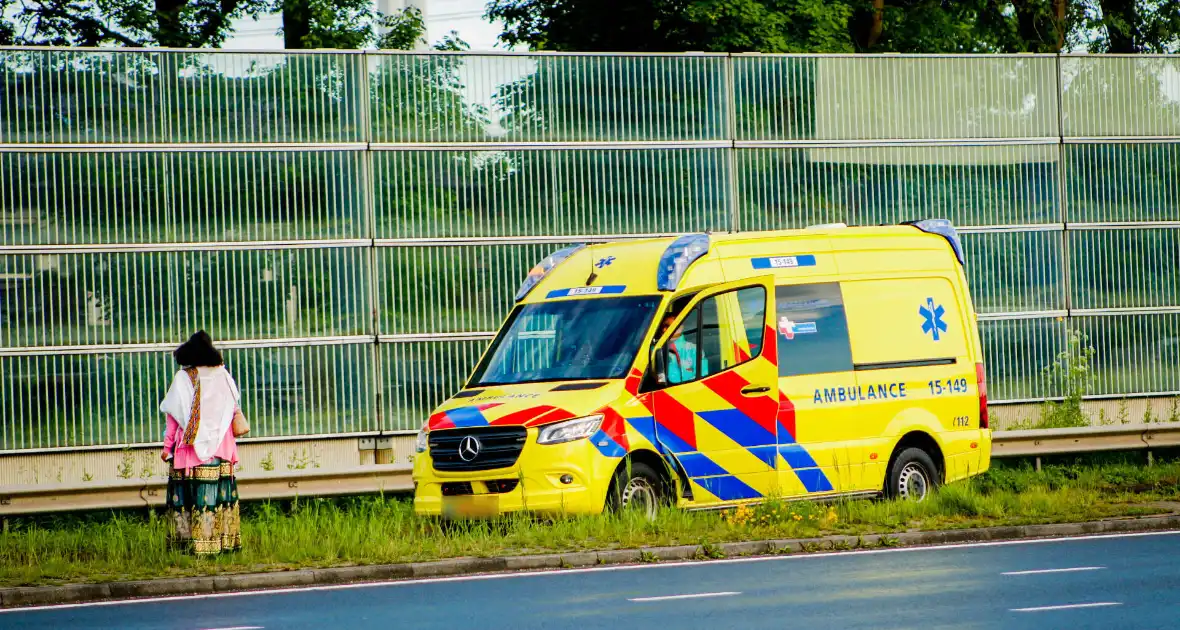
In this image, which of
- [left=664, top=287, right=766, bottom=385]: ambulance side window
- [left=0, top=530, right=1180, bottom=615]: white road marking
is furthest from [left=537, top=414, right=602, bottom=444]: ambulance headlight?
[left=0, top=530, right=1180, bottom=615]: white road marking

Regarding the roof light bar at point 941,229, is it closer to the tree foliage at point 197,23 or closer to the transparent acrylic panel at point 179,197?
the transparent acrylic panel at point 179,197

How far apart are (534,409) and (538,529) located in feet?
3.18

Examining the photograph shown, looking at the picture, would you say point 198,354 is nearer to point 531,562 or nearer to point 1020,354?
point 531,562

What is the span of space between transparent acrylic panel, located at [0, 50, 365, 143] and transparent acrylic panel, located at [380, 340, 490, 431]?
2389 millimetres

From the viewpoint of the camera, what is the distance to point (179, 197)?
18.2m

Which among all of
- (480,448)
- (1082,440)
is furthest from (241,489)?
(1082,440)

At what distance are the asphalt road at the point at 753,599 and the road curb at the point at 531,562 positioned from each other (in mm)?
269

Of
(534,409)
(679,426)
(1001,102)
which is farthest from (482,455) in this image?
(1001,102)

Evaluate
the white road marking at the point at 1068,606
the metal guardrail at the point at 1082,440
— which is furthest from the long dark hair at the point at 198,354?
the metal guardrail at the point at 1082,440

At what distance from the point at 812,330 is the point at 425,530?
3835 mm

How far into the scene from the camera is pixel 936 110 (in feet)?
68.0

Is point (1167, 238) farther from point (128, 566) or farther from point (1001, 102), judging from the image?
point (128, 566)

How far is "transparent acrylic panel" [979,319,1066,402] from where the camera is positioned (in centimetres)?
2050

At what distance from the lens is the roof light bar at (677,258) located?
47.7 ft
